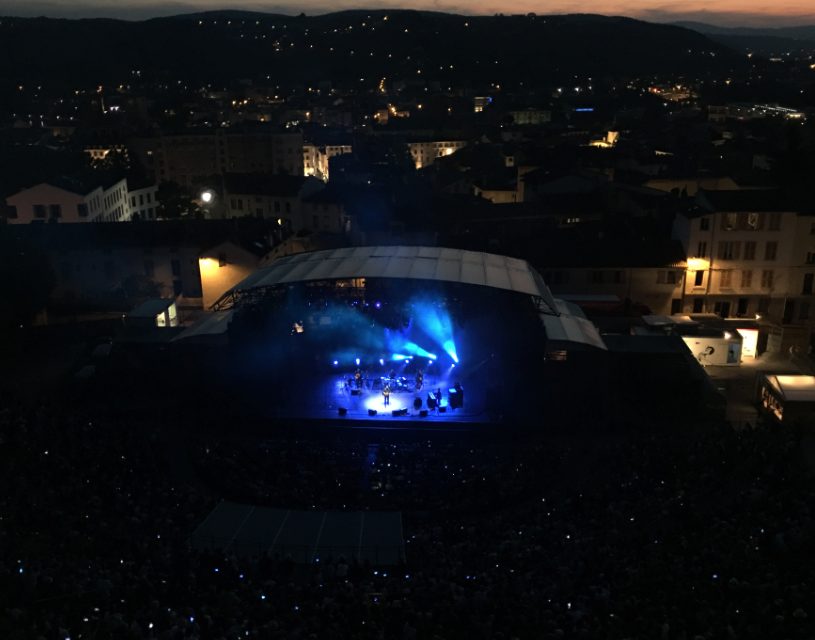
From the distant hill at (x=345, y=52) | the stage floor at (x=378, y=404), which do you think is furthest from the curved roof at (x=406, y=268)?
the distant hill at (x=345, y=52)

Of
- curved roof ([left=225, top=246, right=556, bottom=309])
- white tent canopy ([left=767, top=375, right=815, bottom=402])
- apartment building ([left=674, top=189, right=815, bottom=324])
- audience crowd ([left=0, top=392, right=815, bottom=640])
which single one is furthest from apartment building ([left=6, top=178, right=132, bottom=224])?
white tent canopy ([left=767, top=375, right=815, bottom=402])

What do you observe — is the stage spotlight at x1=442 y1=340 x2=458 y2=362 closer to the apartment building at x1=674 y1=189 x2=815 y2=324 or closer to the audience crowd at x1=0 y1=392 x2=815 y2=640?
the audience crowd at x1=0 y1=392 x2=815 y2=640

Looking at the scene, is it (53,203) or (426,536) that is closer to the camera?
(426,536)

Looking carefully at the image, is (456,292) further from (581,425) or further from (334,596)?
(334,596)

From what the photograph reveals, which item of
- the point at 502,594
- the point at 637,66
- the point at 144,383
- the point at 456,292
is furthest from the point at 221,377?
the point at 637,66

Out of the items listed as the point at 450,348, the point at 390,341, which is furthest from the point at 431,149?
the point at 450,348

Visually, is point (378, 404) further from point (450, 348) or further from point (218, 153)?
point (218, 153)
